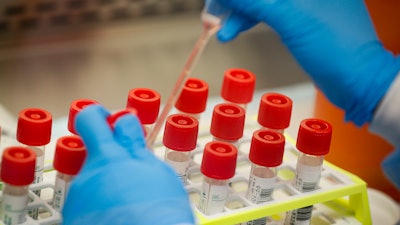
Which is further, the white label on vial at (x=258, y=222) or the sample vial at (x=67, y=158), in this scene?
the white label on vial at (x=258, y=222)

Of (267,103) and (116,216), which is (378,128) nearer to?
(267,103)

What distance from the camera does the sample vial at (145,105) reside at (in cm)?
89

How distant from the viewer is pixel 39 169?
863mm

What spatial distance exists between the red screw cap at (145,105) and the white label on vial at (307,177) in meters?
0.18

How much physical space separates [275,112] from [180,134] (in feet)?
0.44

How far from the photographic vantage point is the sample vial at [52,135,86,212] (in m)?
0.78

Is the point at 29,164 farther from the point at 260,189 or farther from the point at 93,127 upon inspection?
the point at 260,189

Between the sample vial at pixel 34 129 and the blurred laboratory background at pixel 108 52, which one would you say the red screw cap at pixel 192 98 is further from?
the blurred laboratory background at pixel 108 52

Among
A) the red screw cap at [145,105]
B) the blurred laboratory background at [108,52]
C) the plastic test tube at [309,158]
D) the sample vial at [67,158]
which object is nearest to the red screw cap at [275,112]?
the plastic test tube at [309,158]

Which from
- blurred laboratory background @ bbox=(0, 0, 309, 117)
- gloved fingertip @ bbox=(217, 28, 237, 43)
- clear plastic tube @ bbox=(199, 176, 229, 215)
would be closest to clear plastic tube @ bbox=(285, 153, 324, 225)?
clear plastic tube @ bbox=(199, 176, 229, 215)

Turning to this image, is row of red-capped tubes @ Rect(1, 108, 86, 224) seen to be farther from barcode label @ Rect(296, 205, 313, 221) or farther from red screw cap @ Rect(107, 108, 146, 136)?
barcode label @ Rect(296, 205, 313, 221)

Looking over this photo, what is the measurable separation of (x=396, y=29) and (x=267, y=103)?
245mm

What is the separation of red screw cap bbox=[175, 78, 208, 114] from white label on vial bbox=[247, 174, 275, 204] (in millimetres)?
123

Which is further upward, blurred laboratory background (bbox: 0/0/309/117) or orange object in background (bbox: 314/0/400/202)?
orange object in background (bbox: 314/0/400/202)
